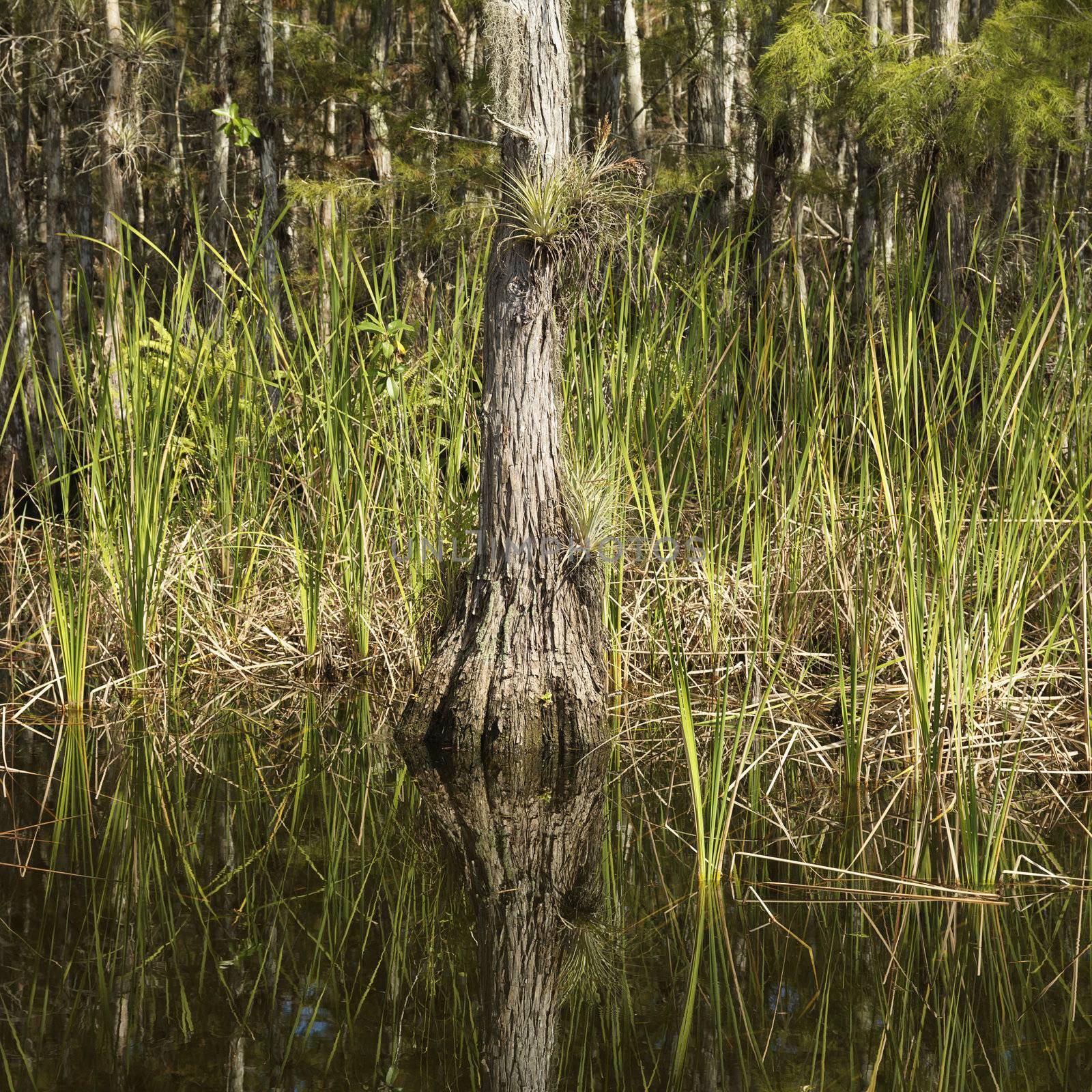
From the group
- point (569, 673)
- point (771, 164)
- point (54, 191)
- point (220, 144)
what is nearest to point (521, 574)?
point (569, 673)

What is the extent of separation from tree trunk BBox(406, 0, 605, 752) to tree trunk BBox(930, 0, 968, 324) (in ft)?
7.59

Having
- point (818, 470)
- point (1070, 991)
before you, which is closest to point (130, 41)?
point (818, 470)

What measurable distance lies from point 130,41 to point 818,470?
779cm

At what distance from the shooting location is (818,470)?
9.93ft

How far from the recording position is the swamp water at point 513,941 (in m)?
1.47

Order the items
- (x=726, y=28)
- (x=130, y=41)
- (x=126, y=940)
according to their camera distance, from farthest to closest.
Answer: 1. (x=726, y=28)
2. (x=130, y=41)
3. (x=126, y=940)

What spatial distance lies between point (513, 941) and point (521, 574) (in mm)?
1148

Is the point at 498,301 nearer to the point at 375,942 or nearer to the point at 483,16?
the point at 483,16

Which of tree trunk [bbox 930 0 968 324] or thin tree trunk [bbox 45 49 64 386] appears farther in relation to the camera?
thin tree trunk [bbox 45 49 64 386]

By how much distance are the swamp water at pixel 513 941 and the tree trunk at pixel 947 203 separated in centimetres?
289

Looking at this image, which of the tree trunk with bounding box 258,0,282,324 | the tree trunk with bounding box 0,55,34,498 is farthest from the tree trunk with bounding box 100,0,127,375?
the tree trunk with bounding box 258,0,282,324

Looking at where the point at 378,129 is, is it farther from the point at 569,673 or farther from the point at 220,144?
the point at 569,673

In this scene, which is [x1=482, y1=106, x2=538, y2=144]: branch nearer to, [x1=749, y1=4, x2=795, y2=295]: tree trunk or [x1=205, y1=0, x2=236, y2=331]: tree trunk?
[x1=749, y1=4, x2=795, y2=295]: tree trunk

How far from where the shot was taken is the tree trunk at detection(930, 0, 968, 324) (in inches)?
181
